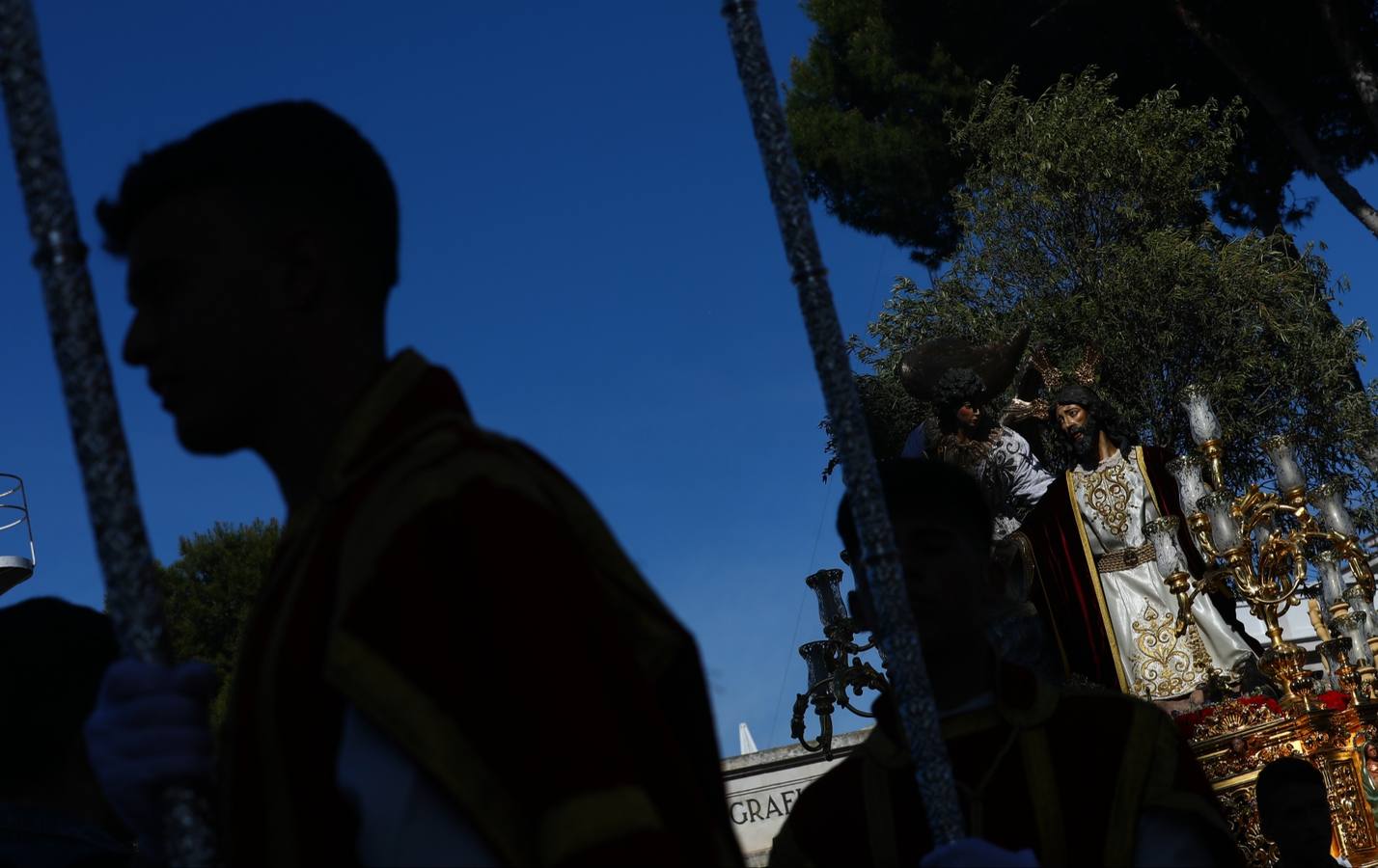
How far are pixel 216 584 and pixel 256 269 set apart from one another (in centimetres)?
3180

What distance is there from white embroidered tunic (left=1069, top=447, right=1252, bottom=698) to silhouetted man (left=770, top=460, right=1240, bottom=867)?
19.6 feet

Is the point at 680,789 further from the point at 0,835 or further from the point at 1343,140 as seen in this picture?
the point at 1343,140

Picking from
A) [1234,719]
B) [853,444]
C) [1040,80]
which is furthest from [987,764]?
[1040,80]

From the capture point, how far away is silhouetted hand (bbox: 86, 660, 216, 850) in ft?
6.47

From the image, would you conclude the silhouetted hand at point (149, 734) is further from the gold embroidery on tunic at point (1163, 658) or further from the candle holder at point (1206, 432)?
the gold embroidery on tunic at point (1163, 658)

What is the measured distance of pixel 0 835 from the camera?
10.2 feet

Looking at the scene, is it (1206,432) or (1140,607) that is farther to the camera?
(1140,607)

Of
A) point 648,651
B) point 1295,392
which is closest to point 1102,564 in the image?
point 648,651

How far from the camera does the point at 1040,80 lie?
23.7m

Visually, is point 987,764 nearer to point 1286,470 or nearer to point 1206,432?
point 1286,470

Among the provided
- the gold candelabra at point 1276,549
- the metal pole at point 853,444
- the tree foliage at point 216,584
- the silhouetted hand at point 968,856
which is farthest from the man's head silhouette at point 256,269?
the tree foliage at point 216,584

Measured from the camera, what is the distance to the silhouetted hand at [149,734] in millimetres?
1973

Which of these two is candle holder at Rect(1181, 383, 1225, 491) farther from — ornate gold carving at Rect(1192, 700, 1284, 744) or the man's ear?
the man's ear

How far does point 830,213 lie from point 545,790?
24.4 metres
